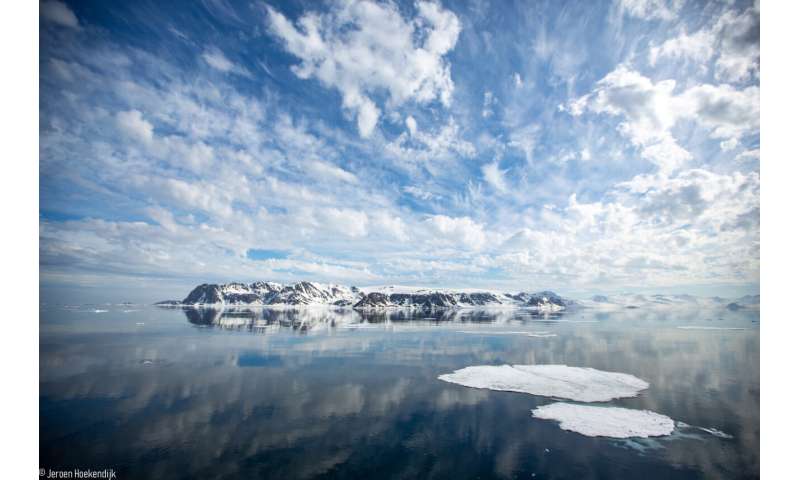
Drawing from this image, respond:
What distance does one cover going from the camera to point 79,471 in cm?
1241

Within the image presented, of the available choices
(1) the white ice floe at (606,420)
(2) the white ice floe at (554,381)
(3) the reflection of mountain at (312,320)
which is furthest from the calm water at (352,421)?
(3) the reflection of mountain at (312,320)

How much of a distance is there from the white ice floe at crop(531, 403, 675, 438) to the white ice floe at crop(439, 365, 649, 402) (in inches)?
72.4

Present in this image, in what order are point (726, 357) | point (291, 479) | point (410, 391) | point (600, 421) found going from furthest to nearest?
point (726, 357) < point (410, 391) < point (600, 421) < point (291, 479)

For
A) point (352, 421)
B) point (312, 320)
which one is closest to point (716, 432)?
point (352, 421)

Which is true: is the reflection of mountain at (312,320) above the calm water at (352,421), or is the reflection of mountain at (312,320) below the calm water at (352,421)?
below

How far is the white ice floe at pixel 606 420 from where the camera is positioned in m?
15.0

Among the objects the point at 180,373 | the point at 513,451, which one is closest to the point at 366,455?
the point at 513,451

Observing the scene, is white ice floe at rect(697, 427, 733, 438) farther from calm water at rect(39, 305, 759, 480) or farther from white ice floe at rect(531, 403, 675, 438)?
white ice floe at rect(531, 403, 675, 438)

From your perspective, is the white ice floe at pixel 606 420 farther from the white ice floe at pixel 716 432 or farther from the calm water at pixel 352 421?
the white ice floe at pixel 716 432

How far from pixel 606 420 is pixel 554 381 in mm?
6815

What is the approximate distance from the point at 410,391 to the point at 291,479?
33.9 feet

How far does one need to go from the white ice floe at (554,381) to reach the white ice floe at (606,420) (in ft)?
6.03
